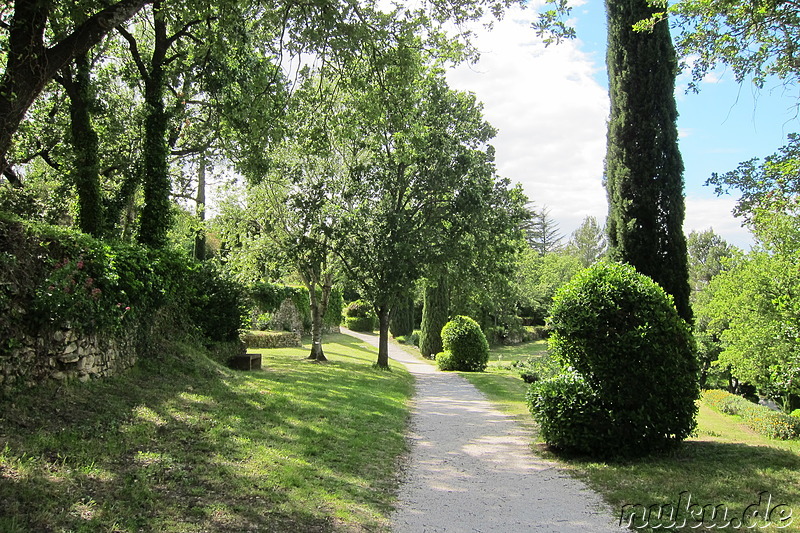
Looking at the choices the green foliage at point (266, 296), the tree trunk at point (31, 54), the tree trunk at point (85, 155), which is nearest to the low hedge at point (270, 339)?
the green foliage at point (266, 296)

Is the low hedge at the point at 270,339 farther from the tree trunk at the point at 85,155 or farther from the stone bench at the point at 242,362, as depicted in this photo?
the tree trunk at the point at 85,155

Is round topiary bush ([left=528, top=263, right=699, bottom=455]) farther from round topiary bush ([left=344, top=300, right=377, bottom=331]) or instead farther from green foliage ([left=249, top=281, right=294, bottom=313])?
round topiary bush ([left=344, top=300, right=377, bottom=331])

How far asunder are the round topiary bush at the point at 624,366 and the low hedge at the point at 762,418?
3779 mm

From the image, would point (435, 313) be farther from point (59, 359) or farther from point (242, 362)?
point (59, 359)

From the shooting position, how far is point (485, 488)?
515 cm

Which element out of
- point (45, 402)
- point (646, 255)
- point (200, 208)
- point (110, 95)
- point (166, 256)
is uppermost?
point (110, 95)

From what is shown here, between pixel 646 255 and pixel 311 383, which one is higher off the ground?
pixel 646 255

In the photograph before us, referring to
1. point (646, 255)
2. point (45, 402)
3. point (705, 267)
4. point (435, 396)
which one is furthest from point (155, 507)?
point (705, 267)

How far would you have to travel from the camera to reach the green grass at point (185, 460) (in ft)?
11.6

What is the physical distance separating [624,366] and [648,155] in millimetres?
8984

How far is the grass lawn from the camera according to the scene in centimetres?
409

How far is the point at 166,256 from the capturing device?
9.91 meters

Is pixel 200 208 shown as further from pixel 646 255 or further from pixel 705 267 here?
pixel 705 267

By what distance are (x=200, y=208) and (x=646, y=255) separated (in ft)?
50.1
